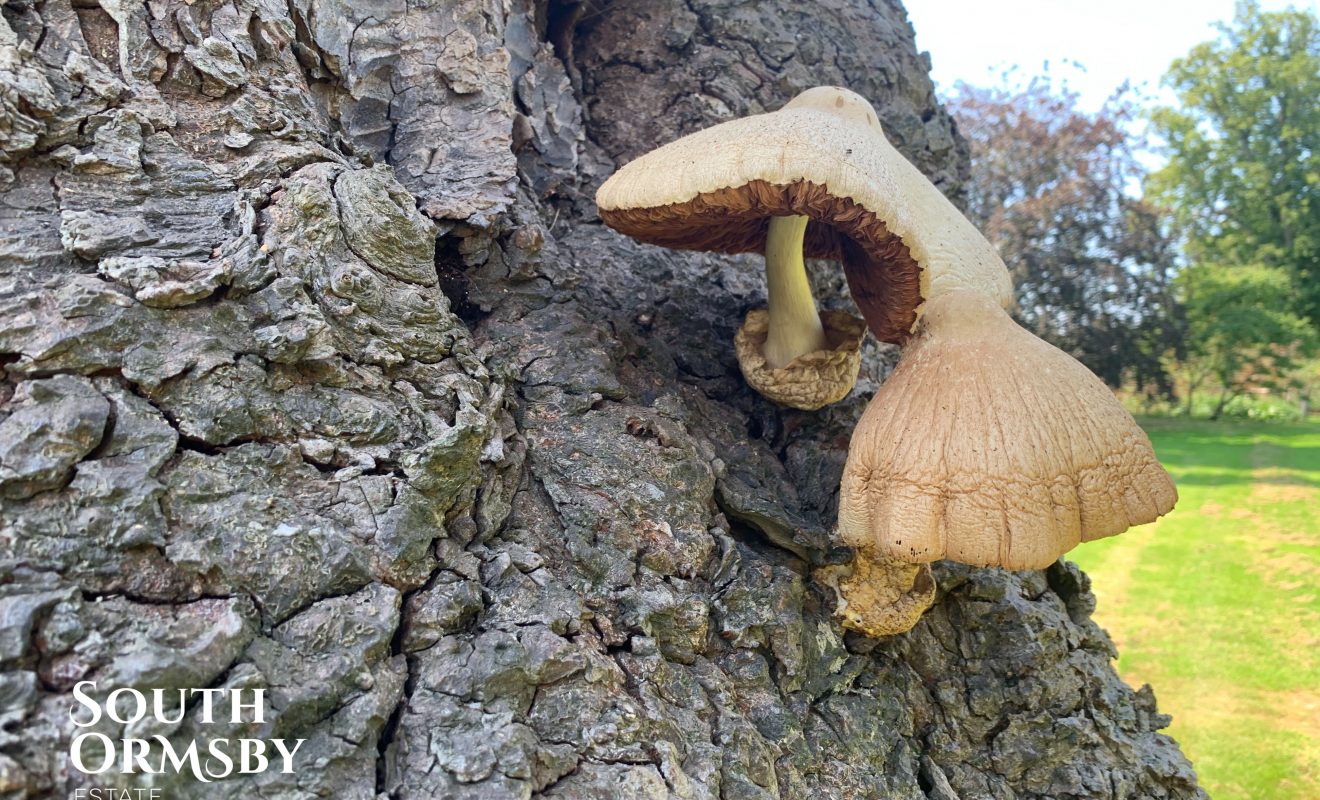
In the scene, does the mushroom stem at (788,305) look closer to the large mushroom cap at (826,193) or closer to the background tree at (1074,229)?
the large mushroom cap at (826,193)

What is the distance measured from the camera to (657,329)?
2148mm

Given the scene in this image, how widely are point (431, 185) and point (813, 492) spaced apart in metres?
1.29

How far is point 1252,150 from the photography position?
15.8m

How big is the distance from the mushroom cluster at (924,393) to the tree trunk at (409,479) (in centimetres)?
31

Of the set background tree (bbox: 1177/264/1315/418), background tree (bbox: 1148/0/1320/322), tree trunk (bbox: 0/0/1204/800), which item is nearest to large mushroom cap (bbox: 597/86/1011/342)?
tree trunk (bbox: 0/0/1204/800)

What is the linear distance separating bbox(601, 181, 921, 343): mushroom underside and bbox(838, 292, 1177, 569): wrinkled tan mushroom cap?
0.73 feet

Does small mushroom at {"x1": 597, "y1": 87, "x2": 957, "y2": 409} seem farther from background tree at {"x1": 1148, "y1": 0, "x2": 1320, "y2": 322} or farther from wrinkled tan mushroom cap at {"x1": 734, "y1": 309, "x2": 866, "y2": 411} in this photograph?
background tree at {"x1": 1148, "y1": 0, "x2": 1320, "y2": 322}

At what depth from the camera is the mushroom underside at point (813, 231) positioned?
60.8 inches

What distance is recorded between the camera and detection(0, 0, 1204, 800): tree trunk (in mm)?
1046

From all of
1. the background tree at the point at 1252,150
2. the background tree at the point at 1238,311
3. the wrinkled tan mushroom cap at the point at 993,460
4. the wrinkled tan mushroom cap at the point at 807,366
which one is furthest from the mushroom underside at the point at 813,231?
the background tree at the point at 1252,150

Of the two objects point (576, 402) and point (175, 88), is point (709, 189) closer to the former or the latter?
point (576, 402)

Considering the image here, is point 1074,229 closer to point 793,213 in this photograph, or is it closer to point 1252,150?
point 1252,150


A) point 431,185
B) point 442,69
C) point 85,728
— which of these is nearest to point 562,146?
point 442,69

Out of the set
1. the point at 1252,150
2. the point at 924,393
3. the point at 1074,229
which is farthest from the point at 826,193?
A: the point at 1252,150
